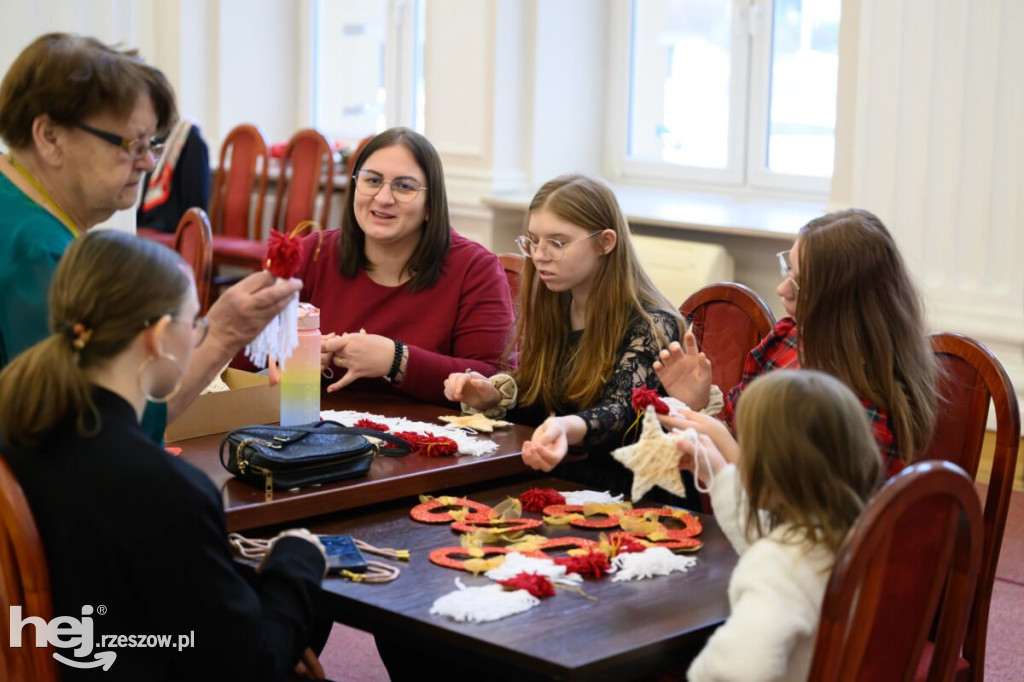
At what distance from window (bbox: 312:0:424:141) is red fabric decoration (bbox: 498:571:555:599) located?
5.01 m

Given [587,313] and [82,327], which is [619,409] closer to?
[587,313]

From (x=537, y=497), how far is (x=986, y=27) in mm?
2679

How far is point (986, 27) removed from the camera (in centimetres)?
413

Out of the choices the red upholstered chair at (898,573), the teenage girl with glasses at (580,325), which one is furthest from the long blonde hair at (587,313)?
the red upholstered chair at (898,573)

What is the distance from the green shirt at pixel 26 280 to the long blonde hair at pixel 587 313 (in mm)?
928

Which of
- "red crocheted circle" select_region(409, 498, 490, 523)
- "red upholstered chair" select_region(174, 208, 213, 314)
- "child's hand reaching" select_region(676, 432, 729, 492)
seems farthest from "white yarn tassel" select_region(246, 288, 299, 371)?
"red upholstered chair" select_region(174, 208, 213, 314)

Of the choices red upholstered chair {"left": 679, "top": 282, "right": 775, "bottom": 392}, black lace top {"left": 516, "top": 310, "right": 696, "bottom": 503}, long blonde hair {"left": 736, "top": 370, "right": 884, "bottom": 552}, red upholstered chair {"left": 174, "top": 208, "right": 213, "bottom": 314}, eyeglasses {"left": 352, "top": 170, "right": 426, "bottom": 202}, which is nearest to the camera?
long blonde hair {"left": 736, "top": 370, "right": 884, "bottom": 552}

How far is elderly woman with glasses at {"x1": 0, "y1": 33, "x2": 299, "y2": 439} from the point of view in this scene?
1.96m

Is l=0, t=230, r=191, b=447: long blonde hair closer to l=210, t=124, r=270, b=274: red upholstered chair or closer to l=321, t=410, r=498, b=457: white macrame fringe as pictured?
l=321, t=410, r=498, b=457: white macrame fringe

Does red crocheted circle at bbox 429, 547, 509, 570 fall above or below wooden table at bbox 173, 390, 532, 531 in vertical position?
below

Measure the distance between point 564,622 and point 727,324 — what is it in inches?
51.7

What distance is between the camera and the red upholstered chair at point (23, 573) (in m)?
1.59

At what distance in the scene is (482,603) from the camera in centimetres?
174

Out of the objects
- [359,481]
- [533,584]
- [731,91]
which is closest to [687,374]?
[359,481]
